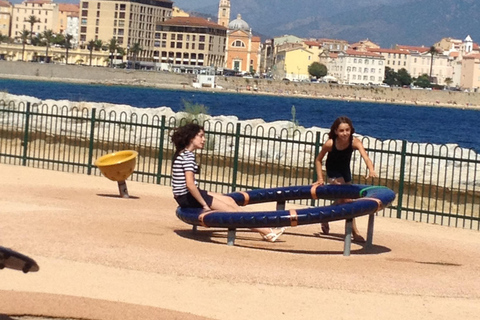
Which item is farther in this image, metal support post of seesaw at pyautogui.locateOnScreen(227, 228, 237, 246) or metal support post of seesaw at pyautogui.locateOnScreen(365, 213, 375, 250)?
metal support post of seesaw at pyautogui.locateOnScreen(365, 213, 375, 250)

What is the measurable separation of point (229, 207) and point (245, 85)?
507ft

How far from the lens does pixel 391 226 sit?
50.1ft

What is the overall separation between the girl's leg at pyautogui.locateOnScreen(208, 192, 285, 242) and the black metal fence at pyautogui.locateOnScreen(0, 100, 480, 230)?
15.5 feet

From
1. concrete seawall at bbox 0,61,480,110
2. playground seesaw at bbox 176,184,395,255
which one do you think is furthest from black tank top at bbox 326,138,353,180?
concrete seawall at bbox 0,61,480,110

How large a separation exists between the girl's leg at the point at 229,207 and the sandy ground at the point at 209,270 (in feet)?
0.40

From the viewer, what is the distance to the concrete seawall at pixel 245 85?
484 ft

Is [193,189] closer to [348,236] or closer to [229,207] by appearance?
[229,207]

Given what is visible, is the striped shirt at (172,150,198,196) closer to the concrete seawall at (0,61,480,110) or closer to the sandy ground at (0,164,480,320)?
the sandy ground at (0,164,480,320)

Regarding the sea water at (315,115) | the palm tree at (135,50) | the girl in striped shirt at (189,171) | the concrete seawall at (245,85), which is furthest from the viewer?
the palm tree at (135,50)

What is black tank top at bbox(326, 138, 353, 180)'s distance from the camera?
12.5 metres

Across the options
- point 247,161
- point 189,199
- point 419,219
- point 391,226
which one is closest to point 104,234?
point 189,199

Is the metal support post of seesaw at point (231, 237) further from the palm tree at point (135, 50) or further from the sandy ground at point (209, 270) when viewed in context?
the palm tree at point (135, 50)

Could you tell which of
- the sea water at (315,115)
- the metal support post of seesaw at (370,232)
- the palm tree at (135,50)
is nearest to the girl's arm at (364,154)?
the metal support post of seesaw at (370,232)

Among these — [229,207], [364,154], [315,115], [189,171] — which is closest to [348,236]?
[364,154]
